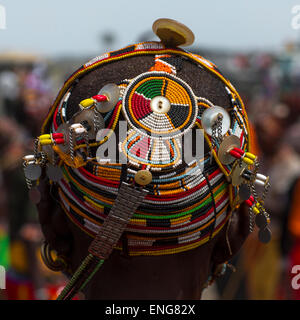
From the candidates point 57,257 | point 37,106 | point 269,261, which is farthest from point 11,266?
point 57,257

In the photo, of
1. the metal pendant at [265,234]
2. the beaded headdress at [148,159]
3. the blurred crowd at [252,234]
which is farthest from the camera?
the blurred crowd at [252,234]

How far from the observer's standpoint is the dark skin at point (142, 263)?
1.70m

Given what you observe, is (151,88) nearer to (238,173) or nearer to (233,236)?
(238,173)

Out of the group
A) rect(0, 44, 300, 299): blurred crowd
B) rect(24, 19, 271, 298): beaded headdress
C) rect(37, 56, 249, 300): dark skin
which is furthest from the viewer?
rect(0, 44, 300, 299): blurred crowd

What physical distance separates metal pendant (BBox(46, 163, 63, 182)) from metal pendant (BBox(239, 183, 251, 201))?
0.60m

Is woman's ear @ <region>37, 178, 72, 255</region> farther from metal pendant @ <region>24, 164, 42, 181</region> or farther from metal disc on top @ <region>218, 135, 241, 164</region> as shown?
metal disc on top @ <region>218, 135, 241, 164</region>

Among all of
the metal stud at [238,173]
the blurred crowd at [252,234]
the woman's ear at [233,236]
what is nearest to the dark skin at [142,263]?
the woman's ear at [233,236]

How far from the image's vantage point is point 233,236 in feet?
6.23

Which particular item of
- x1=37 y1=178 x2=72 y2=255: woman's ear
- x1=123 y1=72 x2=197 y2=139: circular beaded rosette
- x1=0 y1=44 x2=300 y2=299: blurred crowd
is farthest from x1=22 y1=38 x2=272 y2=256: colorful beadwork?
x1=0 y1=44 x2=300 y2=299: blurred crowd

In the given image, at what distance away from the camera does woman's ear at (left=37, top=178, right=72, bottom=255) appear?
183 cm

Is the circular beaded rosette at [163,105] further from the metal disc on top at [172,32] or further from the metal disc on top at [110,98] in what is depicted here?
the metal disc on top at [172,32]

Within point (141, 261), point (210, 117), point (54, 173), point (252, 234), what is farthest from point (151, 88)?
point (252, 234)

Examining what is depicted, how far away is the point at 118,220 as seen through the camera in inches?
61.1

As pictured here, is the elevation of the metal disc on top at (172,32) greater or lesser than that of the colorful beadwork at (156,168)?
greater
